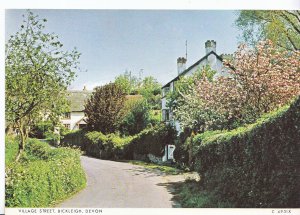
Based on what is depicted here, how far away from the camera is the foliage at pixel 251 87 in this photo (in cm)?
716

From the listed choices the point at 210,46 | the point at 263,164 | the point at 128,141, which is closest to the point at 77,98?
the point at 128,141

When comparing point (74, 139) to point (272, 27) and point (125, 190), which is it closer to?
point (125, 190)

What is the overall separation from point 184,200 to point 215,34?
218 cm

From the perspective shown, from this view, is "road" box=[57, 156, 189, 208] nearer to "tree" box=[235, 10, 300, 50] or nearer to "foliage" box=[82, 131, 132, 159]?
"foliage" box=[82, 131, 132, 159]

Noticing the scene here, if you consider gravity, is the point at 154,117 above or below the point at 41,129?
above

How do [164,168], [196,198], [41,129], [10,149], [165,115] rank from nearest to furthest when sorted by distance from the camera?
1. [196,198]
2. [10,149]
3. [41,129]
4. [164,168]
5. [165,115]

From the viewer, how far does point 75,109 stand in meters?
8.13

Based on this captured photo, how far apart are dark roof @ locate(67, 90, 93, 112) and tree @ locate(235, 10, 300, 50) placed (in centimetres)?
264

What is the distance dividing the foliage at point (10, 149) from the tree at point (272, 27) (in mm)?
3331

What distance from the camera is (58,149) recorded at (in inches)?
295

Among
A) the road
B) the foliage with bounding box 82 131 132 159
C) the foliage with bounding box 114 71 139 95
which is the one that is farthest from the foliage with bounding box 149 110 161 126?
the road

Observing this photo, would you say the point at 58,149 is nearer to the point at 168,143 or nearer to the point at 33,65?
the point at 33,65

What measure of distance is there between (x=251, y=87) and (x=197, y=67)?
3.36 feet

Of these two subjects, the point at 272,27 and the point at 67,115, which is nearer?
the point at 272,27
